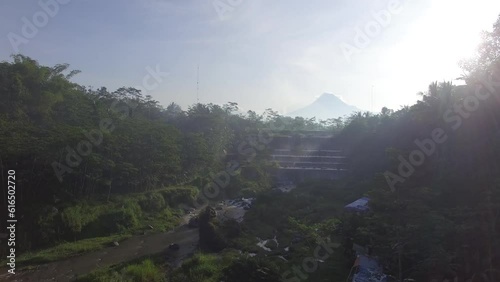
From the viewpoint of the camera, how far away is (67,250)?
765 inches

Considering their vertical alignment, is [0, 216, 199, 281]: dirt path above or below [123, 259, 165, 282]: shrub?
below

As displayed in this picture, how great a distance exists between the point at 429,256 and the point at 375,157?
32878mm

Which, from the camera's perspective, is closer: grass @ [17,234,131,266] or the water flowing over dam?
grass @ [17,234,131,266]

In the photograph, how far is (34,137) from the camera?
20.0 metres

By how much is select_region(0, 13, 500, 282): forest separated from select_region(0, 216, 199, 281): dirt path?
747 millimetres

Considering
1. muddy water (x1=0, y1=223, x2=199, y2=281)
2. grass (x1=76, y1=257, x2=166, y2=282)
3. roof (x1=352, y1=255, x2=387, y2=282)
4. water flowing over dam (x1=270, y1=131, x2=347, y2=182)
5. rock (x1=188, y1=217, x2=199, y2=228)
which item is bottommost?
muddy water (x1=0, y1=223, x2=199, y2=281)

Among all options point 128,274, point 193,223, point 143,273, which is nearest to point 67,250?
point 128,274

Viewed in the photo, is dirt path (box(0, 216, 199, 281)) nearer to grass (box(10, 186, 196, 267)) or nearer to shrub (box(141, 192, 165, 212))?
grass (box(10, 186, 196, 267))

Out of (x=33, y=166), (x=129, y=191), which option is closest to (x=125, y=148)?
(x=129, y=191)

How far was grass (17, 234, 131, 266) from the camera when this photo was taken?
17766mm

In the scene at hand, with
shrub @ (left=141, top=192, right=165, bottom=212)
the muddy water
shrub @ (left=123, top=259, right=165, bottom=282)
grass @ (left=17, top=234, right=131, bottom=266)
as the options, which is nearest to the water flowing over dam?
shrub @ (left=141, top=192, right=165, bottom=212)

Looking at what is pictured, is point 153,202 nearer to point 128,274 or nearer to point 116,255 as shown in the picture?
point 116,255

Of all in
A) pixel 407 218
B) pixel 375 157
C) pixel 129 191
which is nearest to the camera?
pixel 407 218

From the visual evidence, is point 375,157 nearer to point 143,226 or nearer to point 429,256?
point 143,226
